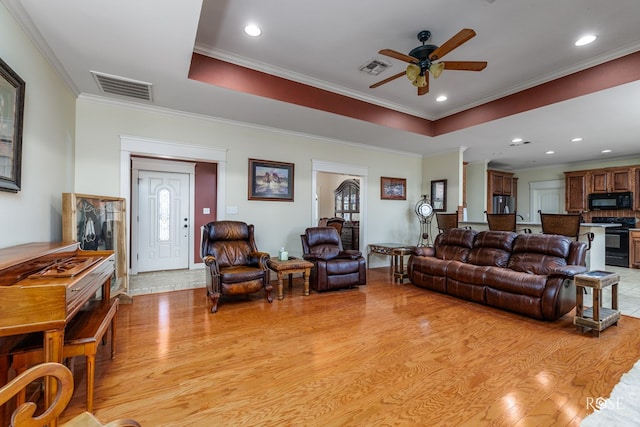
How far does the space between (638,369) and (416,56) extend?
3.02m

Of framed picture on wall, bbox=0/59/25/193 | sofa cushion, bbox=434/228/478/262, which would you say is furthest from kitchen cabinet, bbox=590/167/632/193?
framed picture on wall, bbox=0/59/25/193

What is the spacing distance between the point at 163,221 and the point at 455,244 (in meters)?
4.97

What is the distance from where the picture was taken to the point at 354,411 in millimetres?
1708

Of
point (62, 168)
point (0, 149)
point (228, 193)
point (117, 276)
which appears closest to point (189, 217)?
point (228, 193)

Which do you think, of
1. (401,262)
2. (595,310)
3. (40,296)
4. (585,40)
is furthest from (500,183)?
(40,296)

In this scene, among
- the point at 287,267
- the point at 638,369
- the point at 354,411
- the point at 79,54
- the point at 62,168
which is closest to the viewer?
the point at 354,411

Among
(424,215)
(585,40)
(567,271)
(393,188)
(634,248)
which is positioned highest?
(585,40)

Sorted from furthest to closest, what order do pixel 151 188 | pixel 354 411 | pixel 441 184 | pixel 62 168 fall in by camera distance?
1. pixel 441 184
2. pixel 151 188
3. pixel 62 168
4. pixel 354 411

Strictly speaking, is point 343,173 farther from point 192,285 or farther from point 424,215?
point 192,285

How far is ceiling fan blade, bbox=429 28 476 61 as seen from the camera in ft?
7.02

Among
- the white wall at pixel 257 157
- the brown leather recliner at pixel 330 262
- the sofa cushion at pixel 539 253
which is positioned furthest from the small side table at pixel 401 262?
the sofa cushion at pixel 539 253

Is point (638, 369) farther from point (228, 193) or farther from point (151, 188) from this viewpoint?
point (151, 188)

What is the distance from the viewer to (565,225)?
4043mm

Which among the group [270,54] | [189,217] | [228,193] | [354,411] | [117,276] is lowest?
[354,411]
